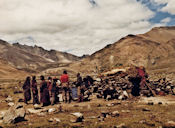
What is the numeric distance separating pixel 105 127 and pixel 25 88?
54.6ft

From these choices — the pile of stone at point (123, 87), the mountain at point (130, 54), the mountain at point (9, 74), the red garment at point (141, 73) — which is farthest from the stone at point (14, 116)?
the mountain at point (130, 54)

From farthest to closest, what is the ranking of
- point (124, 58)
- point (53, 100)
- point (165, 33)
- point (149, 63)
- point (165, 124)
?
point (165, 33) → point (124, 58) → point (149, 63) → point (53, 100) → point (165, 124)

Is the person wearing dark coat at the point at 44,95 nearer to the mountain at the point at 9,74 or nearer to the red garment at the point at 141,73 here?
the red garment at the point at 141,73

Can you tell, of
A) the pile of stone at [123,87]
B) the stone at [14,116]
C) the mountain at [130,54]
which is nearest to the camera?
the stone at [14,116]

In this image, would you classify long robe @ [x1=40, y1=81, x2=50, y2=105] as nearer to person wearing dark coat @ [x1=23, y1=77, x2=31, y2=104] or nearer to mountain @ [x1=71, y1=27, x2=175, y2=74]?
person wearing dark coat @ [x1=23, y1=77, x2=31, y2=104]

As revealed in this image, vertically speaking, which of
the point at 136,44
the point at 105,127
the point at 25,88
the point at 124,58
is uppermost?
the point at 136,44

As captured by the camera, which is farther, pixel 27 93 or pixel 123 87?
pixel 27 93

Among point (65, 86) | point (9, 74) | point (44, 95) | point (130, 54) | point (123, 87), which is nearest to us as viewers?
point (44, 95)

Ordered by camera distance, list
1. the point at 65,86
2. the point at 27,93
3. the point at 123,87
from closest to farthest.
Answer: the point at 65,86 < the point at 123,87 < the point at 27,93

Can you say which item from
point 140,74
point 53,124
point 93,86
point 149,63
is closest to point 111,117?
point 53,124

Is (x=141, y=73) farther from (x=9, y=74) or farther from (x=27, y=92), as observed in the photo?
(x=9, y=74)

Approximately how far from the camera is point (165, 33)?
189m

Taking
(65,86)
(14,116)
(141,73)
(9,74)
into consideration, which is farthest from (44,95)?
(9,74)

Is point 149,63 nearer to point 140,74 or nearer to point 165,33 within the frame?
point 165,33
